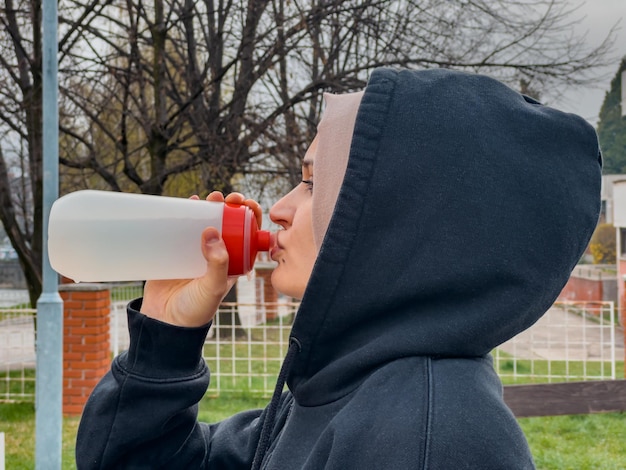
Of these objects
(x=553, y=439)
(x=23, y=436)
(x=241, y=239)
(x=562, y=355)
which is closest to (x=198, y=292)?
(x=241, y=239)

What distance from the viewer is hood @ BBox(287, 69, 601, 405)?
3.56ft

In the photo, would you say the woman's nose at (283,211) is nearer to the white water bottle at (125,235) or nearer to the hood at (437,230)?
the hood at (437,230)

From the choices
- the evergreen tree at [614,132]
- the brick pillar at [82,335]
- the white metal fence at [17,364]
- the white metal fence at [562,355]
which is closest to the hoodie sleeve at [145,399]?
the brick pillar at [82,335]

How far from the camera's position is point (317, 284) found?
1145 mm

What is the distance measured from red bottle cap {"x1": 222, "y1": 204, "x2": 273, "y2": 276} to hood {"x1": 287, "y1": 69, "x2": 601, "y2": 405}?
33cm

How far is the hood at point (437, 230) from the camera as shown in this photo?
108 centimetres

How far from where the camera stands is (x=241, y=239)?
148cm

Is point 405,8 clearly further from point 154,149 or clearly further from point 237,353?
point 237,353

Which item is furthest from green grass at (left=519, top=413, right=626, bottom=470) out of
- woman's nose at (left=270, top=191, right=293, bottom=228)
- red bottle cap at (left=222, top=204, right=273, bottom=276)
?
woman's nose at (left=270, top=191, right=293, bottom=228)

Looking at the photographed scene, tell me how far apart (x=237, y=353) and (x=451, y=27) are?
602 centimetres

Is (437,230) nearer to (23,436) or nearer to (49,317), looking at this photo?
(49,317)

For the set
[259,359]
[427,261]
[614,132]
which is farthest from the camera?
[614,132]

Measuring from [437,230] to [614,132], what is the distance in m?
38.4

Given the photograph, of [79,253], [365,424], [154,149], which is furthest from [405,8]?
[365,424]
